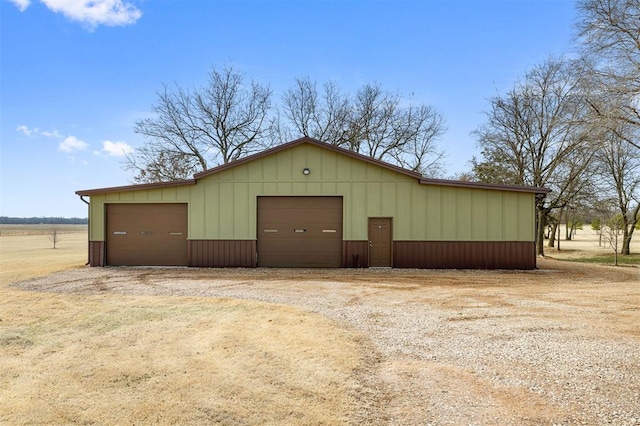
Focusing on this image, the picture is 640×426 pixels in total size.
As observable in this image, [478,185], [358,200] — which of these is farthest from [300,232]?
[478,185]

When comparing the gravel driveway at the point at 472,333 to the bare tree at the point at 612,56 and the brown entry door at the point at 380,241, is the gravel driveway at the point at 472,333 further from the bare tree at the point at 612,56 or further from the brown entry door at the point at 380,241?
the bare tree at the point at 612,56

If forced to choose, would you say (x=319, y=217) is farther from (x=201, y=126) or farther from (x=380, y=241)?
(x=201, y=126)

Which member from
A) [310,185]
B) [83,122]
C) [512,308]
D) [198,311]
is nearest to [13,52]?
[83,122]

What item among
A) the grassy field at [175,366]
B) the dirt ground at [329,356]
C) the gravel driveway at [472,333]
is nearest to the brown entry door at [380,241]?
the gravel driveway at [472,333]

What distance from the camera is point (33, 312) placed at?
661cm

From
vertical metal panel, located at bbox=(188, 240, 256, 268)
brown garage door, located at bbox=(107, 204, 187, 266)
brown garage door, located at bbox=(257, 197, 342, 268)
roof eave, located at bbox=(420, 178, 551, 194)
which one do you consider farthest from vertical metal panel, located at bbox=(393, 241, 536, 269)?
brown garage door, located at bbox=(107, 204, 187, 266)

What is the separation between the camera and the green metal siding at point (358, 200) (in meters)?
12.8

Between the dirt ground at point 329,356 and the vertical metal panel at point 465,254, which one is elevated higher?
the vertical metal panel at point 465,254

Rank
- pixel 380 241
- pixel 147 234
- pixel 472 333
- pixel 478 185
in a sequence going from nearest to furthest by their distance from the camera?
pixel 472 333 < pixel 478 185 < pixel 380 241 < pixel 147 234

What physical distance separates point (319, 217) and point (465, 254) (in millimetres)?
4869

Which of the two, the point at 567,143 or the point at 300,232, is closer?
the point at 300,232

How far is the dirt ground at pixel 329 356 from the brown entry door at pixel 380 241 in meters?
4.39

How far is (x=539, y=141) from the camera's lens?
22.6 meters

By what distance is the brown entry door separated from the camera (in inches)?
Answer: 512
